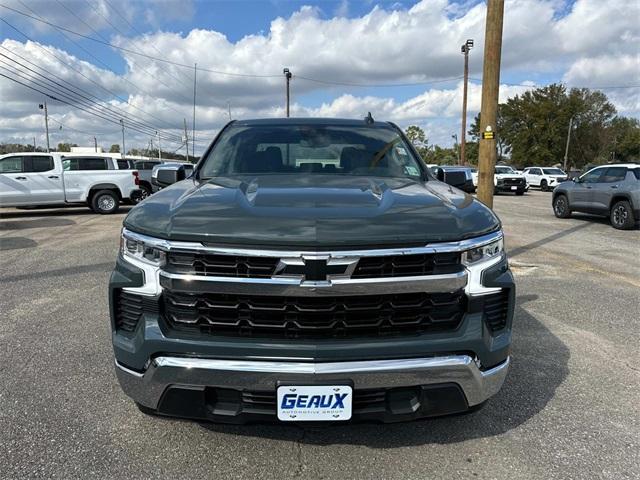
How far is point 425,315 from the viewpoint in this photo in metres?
2.22

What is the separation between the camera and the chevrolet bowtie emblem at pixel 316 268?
2.11 meters

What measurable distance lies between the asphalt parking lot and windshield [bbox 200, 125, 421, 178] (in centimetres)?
168

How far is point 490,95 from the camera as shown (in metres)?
7.32

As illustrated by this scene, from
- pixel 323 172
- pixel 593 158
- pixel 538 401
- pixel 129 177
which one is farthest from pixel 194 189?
pixel 593 158

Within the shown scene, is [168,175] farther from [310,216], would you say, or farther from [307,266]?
[307,266]

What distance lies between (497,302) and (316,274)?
0.91 metres

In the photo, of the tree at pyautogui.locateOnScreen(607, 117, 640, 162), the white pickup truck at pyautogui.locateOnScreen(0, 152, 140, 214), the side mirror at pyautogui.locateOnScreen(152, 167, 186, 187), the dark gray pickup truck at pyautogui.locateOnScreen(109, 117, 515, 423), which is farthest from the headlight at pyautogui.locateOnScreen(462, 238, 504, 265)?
the tree at pyautogui.locateOnScreen(607, 117, 640, 162)

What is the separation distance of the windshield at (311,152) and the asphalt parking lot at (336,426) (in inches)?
66.1

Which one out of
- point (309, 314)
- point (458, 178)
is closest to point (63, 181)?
point (458, 178)

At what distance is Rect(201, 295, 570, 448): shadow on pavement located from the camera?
269 cm

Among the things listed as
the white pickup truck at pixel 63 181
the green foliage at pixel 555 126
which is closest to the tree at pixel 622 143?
the green foliage at pixel 555 126

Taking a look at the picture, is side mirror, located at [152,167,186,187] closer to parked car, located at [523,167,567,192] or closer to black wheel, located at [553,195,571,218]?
black wheel, located at [553,195,571,218]

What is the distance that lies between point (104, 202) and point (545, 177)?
95.7ft

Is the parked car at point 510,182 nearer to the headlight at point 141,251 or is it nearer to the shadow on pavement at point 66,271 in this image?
the shadow on pavement at point 66,271
